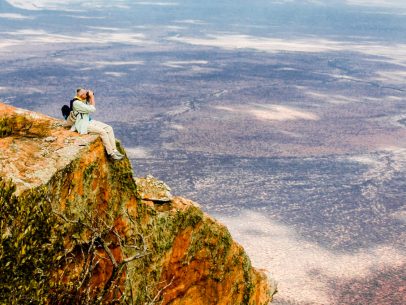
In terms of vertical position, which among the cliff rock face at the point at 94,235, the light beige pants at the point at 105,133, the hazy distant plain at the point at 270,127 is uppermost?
the light beige pants at the point at 105,133

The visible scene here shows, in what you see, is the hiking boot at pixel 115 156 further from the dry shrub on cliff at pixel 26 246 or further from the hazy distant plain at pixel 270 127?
the hazy distant plain at pixel 270 127

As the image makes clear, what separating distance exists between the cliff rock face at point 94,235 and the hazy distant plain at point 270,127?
10.2m

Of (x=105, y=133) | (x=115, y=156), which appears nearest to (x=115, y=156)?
(x=115, y=156)

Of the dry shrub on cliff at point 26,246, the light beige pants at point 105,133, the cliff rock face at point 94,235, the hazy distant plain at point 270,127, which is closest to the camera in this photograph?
the dry shrub on cliff at point 26,246

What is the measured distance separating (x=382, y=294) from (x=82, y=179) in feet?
56.0

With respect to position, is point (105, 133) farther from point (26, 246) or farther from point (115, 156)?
point (26, 246)

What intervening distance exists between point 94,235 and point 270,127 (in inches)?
1730

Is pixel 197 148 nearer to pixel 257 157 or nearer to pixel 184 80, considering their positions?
pixel 257 157

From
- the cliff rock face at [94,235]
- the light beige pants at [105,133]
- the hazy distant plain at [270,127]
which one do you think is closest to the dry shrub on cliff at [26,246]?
the cliff rock face at [94,235]

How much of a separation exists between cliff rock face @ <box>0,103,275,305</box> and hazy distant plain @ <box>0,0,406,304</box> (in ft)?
33.4

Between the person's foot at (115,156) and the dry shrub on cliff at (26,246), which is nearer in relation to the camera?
the dry shrub on cliff at (26,246)

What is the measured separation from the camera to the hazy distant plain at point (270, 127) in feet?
84.6

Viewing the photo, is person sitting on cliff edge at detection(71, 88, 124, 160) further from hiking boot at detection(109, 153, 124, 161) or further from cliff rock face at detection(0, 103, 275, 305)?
cliff rock face at detection(0, 103, 275, 305)

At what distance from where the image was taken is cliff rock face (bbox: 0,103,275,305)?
6520mm
